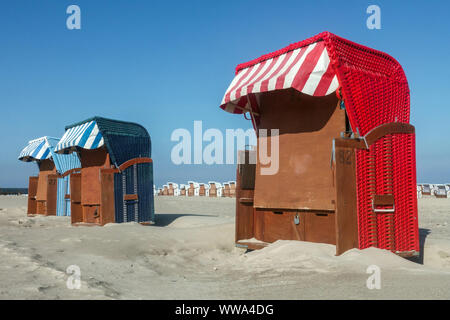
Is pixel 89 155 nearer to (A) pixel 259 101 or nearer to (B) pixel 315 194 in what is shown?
(A) pixel 259 101

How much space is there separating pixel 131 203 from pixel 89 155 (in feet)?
7.26

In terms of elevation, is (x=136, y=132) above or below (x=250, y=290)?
above

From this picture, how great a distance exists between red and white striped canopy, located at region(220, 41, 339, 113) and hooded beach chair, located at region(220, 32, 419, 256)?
2cm

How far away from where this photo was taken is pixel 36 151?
686 inches

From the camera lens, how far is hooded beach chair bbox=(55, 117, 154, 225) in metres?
11.3

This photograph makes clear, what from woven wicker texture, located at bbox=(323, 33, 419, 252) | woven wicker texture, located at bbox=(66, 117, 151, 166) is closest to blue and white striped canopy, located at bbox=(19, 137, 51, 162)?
woven wicker texture, located at bbox=(66, 117, 151, 166)

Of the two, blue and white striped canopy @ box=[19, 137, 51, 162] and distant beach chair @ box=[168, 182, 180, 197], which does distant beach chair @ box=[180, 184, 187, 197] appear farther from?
blue and white striped canopy @ box=[19, 137, 51, 162]

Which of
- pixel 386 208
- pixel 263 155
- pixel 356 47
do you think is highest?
pixel 356 47

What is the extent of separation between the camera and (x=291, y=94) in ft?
21.9

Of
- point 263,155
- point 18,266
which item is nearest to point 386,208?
point 263,155

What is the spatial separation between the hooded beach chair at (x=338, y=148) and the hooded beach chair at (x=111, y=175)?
222 inches

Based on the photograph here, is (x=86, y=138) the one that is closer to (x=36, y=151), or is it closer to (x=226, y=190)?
(x=36, y=151)

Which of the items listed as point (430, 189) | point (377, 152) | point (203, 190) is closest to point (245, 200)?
point (377, 152)
